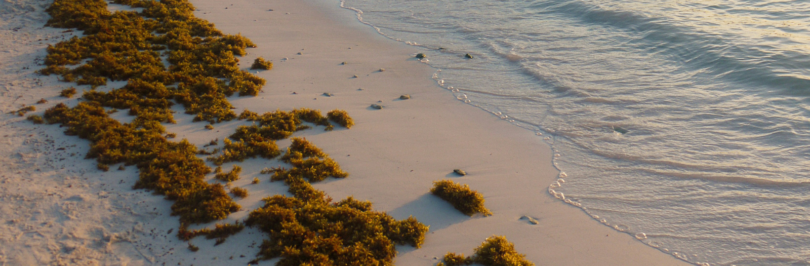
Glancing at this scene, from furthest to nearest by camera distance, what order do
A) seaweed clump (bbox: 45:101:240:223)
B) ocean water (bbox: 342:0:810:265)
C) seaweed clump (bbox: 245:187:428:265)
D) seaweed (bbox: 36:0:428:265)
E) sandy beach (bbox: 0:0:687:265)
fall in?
ocean water (bbox: 342:0:810:265) → seaweed clump (bbox: 45:101:240:223) → seaweed (bbox: 36:0:428:265) → sandy beach (bbox: 0:0:687:265) → seaweed clump (bbox: 245:187:428:265)

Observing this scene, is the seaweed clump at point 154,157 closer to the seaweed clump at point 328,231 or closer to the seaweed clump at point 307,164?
the seaweed clump at point 328,231

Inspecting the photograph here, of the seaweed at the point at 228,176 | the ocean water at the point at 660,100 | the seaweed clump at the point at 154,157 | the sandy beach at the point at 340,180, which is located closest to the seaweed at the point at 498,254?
the sandy beach at the point at 340,180

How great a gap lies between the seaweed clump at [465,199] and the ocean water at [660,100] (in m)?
1.40

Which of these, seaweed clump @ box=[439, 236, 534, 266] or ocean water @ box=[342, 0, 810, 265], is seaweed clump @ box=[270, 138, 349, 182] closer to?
seaweed clump @ box=[439, 236, 534, 266]

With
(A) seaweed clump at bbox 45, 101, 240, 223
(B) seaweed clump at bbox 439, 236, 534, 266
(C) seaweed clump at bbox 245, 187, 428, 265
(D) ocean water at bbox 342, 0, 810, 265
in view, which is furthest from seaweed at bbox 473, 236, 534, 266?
(A) seaweed clump at bbox 45, 101, 240, 223

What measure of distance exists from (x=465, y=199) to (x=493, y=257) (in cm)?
117

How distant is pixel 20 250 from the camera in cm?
506

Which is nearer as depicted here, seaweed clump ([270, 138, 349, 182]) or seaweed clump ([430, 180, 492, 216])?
seaweed clump ([430, 180, 492, 216])

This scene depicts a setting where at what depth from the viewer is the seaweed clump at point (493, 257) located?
517 centimetres

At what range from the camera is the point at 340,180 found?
6895 mm

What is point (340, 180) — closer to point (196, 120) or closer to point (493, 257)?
point (493, 257)

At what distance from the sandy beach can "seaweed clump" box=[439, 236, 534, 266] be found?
9.4 inches

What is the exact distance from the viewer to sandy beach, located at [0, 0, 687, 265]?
535cm

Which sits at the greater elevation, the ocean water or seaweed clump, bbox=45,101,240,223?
the ocean water
